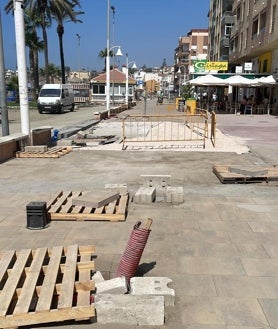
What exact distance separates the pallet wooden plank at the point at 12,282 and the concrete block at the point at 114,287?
81 cm

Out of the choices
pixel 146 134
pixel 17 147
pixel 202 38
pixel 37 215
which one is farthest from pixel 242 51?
pixel 202 38

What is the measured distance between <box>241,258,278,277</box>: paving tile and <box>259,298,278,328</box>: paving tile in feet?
1.90

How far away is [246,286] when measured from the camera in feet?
13.6

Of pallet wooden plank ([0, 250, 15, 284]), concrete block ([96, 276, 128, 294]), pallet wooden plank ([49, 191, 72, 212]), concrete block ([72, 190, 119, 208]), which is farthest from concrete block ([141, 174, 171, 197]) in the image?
concrete block ([96, 276, 128, 294])

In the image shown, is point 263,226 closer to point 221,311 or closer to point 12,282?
point 221,311

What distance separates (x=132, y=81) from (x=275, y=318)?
232 ft

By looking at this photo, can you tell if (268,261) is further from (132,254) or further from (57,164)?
(57,164)

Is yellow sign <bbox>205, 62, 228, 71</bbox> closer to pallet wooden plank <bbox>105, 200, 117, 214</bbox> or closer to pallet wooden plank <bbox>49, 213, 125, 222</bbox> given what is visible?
pallet wooden plank <bbox>105, 200, 117, 214</bbox>

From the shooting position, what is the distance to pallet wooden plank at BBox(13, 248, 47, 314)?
346cm

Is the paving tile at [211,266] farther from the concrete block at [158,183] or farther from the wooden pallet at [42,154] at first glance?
the wooden pallet at [42,154]

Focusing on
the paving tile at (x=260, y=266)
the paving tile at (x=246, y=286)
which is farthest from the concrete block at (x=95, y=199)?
the paving tile at (x=246, y=286)

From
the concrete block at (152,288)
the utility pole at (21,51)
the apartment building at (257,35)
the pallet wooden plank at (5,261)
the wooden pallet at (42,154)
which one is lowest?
the wooden pallet at (42,154)

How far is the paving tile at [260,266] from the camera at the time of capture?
447cm

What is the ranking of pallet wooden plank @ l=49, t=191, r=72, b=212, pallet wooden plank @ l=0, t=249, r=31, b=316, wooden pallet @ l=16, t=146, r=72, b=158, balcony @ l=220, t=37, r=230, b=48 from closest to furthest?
pallet wooden plank @ l=0, t=249, r=31, b=316 < pallet wooden plank @ l=49, t=191, r=72, b=212 < wooden pallet @ l=16, t=146, r=72, b=158 < balcony @ l=220, t=37, r=230, b=48
